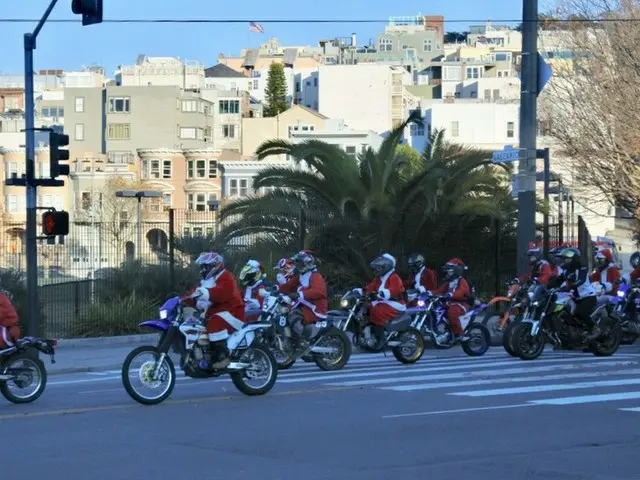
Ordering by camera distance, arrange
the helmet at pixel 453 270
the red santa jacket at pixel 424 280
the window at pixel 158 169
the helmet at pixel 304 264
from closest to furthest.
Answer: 1. the helmet at pixel 304 264
2. the helmet at pixel 453 270
3. the red santa jacket at pixel 424 280
4. the window at pixel 158 169

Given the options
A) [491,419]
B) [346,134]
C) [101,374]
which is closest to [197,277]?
[101,374]

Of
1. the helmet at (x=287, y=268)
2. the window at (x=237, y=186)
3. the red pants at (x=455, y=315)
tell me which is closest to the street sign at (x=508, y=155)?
the red pants at (x=455, y=315)

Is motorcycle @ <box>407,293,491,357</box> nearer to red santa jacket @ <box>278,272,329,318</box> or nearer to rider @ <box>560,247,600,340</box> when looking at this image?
rider @ <box>560,247,600,340</box>

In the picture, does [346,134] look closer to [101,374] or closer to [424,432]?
[101,374]

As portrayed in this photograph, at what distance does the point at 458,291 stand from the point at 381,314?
9.56 feet

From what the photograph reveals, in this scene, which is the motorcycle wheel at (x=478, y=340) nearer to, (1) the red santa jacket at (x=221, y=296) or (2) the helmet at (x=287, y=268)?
(2) the helmet at (x=287, y=268)

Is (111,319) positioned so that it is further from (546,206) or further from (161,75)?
(161,75)

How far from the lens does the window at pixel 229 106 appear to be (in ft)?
370

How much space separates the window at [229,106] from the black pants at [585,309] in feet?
306

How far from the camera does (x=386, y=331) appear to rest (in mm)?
19938

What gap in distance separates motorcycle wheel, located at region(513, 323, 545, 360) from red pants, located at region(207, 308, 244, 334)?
641 cm

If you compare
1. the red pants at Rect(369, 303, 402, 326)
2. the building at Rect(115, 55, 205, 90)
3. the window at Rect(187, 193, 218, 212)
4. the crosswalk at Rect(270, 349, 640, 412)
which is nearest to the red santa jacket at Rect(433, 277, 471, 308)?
the crosswalk at Rect(270, 349, 640, 412)

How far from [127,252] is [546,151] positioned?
34.4 feet

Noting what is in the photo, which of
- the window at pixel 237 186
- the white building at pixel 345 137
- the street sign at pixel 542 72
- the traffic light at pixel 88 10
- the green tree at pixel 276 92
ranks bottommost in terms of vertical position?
the window at pixel 237 186
